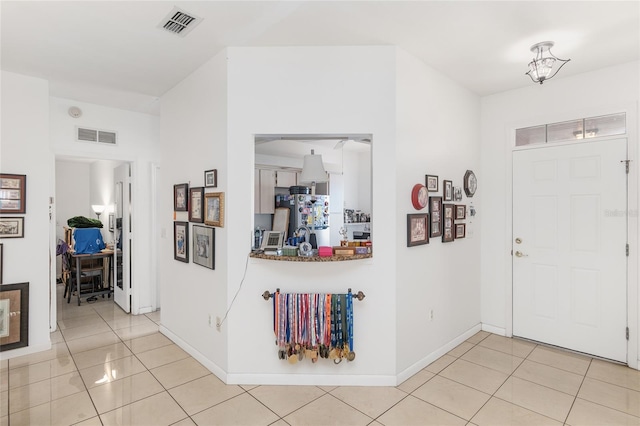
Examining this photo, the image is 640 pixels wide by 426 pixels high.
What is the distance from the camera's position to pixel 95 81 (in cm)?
343

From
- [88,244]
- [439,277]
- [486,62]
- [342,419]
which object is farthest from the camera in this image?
[88,244]

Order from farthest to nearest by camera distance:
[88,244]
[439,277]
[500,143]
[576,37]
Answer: [88,244]
[500,143]
[439,277]
[576,37]

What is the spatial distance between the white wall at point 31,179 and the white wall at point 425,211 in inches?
130

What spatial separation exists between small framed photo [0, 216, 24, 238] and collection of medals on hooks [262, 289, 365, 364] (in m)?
2.58

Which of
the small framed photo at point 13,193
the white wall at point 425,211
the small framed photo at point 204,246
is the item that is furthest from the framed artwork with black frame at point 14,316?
the white wall at point 425,211

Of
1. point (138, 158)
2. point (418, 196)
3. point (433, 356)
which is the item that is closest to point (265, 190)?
point (138, 158)

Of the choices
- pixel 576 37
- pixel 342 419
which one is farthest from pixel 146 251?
pixel 576 37

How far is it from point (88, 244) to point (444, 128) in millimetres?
5306

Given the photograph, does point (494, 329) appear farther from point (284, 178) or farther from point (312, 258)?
point (284, 178)

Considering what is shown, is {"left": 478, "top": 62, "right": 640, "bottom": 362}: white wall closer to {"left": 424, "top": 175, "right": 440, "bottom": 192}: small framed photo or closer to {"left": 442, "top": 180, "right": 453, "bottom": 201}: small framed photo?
{"left": 442, "top": 180, "right": 453, "bottom": 201}: small framed photo

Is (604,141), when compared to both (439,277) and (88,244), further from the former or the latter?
(88,244)

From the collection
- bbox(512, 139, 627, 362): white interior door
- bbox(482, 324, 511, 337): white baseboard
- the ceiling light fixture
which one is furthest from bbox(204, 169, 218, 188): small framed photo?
bbox(482, 324, 511, 337): white baseboard

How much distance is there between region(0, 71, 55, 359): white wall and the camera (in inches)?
127

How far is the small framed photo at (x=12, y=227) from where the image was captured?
10.5 ft
